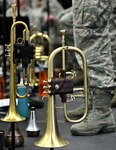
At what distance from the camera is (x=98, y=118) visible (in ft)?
10.9

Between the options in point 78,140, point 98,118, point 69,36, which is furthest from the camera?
point 69,36

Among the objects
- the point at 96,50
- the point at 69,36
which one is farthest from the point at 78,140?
the point at 69,36

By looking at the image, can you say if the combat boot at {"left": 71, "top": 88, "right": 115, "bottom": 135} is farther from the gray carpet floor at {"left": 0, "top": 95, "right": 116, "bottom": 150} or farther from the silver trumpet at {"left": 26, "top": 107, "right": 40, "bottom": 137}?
the silver trumpet at {"left": 26, "top": 107, "right": 40, "bottom": 137}

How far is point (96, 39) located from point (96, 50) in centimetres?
6

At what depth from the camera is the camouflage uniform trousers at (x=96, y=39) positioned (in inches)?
127

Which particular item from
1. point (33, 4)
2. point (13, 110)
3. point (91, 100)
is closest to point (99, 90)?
point (91, 100)

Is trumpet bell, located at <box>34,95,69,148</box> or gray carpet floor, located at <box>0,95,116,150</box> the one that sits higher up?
trumpet bell, located at <box>34,95,69,148</box>

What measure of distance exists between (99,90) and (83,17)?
1.42 feet

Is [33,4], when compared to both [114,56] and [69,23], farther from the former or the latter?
[114,56]

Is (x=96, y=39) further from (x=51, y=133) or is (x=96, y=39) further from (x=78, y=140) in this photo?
(x=51, y=133)

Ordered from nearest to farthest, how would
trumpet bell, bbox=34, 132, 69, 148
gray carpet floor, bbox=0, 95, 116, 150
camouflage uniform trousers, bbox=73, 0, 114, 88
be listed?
trumpet bell, bbox=34, 132, 69, 148, gray carpet floor, bbox=0, 95, 116, 150, camouflage uniform trousers, bbox=73, 0, 114, 88

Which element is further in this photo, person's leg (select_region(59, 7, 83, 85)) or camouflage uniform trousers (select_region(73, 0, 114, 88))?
person's leg (select_region(59, 7, 83, 85))

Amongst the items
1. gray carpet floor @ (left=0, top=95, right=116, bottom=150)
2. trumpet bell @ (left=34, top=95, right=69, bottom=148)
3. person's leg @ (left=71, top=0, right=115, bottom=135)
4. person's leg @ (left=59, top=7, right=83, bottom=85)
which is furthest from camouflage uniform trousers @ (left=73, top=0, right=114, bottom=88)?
person's leg @ (left=59, top=7, right=83, bottom=85)

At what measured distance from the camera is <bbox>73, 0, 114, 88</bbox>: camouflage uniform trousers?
3.23m
